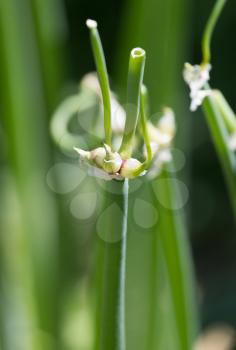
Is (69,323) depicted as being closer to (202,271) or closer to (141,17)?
(141,17)

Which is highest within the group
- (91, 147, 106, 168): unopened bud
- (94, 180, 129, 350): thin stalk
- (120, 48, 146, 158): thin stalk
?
(120, 48, 146, 158): thin stalk

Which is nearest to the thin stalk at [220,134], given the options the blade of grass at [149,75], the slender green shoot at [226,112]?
the slender green shoot at [226,112]

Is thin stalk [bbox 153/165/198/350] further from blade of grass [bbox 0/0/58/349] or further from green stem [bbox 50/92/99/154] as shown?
blade of grass [bbox 0/0/58/349]

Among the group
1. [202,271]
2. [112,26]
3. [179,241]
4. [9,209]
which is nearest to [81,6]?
A: [112,26]

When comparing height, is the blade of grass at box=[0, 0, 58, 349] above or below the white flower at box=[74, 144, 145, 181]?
above

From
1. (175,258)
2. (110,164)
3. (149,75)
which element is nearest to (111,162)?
(110,164)

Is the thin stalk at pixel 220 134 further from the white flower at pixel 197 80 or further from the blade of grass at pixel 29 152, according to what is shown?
the blade of grass at pixel 29 152

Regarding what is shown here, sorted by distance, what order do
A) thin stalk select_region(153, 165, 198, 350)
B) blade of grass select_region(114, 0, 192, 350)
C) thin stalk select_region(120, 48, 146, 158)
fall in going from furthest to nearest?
blade of grass select_region(114, 0, 192, 350)
thin stalk select_region(153, 165, 198, 350)
thin stalk select_region(120, 48, 146, 158)

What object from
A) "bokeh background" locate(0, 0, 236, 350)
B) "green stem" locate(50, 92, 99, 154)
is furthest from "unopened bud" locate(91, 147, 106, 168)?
"bokeh background" locate(0, 0, 236, 350)
